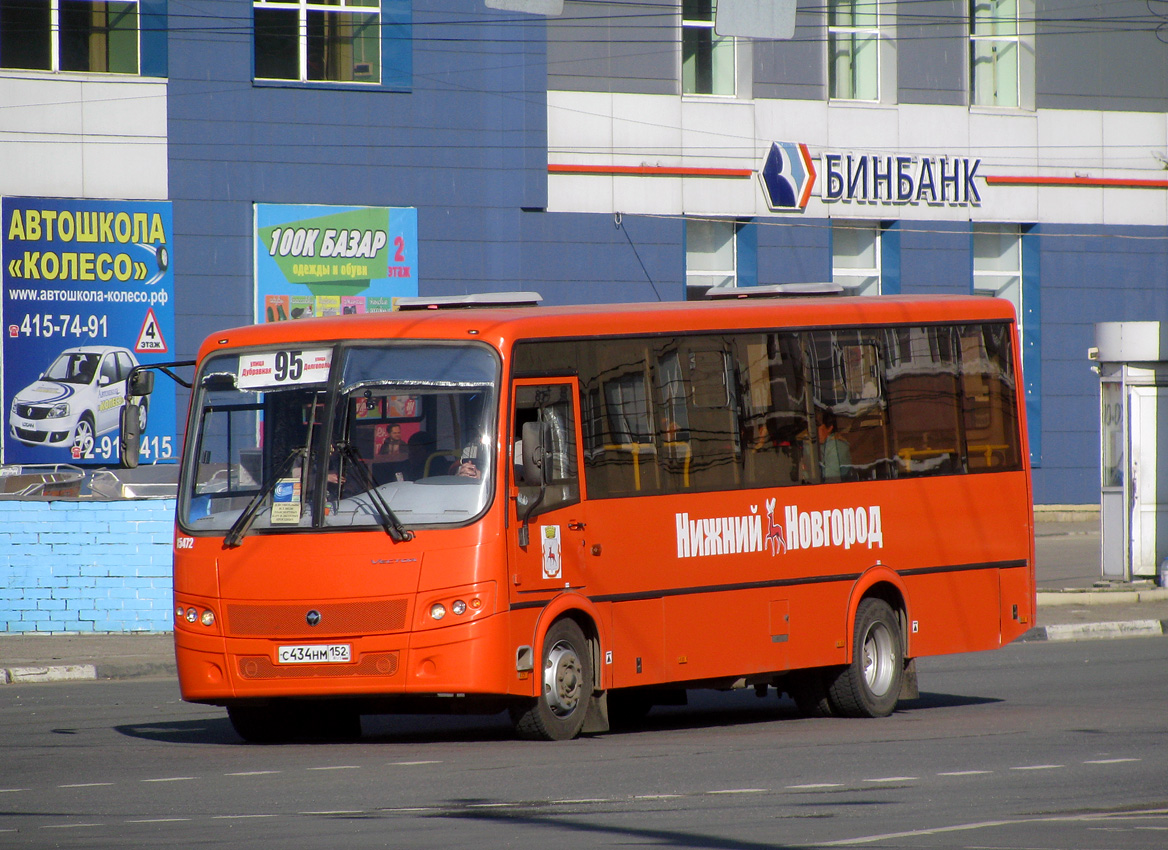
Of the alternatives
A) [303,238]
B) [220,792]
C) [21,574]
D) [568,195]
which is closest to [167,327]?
[303,238]

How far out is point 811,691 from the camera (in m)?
13.4

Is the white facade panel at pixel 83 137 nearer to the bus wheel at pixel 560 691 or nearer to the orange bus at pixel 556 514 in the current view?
the orange bus at pixel 556 514

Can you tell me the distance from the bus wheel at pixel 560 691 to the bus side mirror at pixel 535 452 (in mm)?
→ 914

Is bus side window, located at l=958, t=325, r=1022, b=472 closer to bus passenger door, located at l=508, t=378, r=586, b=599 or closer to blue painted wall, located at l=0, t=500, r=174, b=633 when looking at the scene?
bus passenger door, located at l=508, t=378, r=586, b=599

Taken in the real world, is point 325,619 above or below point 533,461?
below

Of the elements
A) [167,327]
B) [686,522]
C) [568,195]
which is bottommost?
[686,522]

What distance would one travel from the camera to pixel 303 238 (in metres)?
26.8

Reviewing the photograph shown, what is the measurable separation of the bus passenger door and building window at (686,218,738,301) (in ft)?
59.2

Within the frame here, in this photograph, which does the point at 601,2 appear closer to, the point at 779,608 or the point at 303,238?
the point at 303,238

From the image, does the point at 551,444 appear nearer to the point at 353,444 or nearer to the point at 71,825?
the point at 353,444

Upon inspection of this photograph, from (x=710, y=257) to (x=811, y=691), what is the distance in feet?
54.8

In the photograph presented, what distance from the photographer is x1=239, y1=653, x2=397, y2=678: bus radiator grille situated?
425 inches

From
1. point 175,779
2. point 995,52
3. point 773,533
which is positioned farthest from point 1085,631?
point 995,52

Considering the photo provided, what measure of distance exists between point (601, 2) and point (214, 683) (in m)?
18.8
